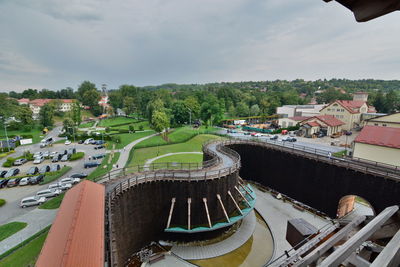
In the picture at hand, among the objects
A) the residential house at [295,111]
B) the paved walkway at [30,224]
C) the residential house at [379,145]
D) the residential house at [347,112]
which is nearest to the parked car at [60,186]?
the paved walkway at [30,224]

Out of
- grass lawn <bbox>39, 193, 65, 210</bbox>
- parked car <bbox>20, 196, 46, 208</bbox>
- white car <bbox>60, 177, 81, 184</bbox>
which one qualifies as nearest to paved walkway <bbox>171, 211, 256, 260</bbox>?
grass lawn <bbox>39, 193, 65, 210</bbox>

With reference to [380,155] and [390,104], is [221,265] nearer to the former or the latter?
[380,155]

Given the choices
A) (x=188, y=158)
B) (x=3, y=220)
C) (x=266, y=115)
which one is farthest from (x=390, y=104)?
(x=3, y=220)

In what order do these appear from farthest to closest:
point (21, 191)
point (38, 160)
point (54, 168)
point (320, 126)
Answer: point (320, 126), point (38, 160), point (54, 168), point (21, 191)

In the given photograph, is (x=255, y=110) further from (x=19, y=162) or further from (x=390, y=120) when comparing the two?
(x=19, y=162)

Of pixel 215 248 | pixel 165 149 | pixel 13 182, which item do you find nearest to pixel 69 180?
pixel 13 182

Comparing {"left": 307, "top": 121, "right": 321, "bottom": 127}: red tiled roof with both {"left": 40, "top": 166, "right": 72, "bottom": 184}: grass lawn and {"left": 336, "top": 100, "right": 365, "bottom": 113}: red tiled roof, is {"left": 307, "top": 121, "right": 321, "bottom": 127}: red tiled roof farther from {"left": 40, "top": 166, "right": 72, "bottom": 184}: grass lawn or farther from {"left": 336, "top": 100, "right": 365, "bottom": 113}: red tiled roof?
{"left": 40, "top": 166, "right": 72, "bottom": 184}: grass lawn
